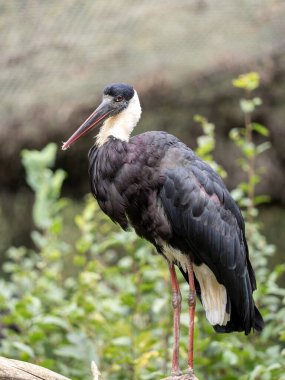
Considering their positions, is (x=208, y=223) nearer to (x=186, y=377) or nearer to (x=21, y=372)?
(x=186, y=377)

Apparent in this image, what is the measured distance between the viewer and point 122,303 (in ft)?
19.0

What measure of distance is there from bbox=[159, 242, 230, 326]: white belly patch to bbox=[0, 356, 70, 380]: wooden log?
3.90ft

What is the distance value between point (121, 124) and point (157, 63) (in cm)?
279

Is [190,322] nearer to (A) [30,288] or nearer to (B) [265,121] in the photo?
(A) [30,288]

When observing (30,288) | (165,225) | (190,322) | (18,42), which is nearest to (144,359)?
(190,322)

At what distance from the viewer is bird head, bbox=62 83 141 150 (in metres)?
4.95

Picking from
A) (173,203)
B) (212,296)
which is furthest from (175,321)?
(173,203)

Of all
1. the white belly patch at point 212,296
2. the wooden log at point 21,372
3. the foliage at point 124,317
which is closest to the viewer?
the wooden log at point 21,372

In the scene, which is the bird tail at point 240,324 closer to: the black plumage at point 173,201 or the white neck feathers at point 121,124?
the black plumage at point 173,201

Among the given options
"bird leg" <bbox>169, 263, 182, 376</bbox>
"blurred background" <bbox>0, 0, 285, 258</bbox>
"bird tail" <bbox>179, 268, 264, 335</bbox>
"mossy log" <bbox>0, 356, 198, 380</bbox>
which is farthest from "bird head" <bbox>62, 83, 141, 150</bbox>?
"blurred background" <bbox>0, 0, 285, 258</bbox>

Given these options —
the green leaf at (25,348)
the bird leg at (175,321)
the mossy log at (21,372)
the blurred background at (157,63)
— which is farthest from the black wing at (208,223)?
the blurred background at (157,63)

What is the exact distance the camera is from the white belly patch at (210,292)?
5008 millimetres

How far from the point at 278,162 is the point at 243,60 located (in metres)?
0.95

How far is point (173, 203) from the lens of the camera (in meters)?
4.70
